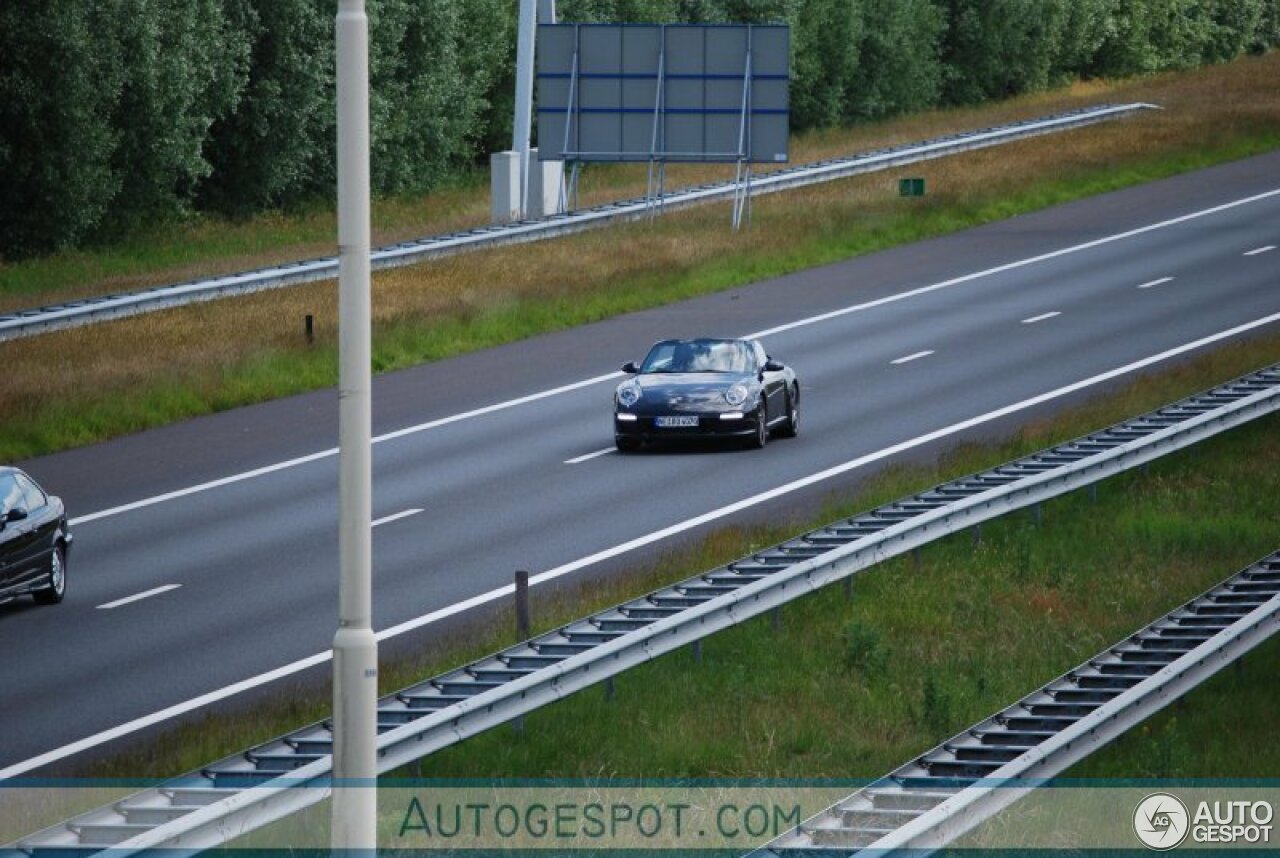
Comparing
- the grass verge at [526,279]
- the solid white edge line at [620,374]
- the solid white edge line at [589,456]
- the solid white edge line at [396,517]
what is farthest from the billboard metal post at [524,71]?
the solid white edge line at [396,517]

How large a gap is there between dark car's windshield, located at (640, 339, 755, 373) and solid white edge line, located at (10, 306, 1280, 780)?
2397 millimetres

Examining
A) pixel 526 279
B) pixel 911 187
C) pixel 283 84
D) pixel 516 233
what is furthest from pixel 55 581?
pixel 283 84

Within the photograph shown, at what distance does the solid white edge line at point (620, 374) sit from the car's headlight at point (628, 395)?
3.59 metres

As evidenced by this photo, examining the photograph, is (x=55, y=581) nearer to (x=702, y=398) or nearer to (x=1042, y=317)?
(x=702, y=398)

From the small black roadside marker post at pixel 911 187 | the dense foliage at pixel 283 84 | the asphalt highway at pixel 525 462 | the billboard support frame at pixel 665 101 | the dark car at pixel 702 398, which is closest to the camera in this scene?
the asphalt highway at pixel 525 462

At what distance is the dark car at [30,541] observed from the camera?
69.3ft

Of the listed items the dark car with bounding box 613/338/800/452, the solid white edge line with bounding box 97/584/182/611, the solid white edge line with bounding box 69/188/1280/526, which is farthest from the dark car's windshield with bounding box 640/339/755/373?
the solid white edge line with bounding box 97/584/182/611

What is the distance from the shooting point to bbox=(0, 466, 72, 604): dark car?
21125 millimetres

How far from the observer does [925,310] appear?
148 feet

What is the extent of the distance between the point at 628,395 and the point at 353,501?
800 inches

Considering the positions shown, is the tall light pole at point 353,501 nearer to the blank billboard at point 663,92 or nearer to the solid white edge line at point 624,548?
the solid white edge line at point 624,548

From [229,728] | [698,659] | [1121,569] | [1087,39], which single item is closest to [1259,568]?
[1121,569]

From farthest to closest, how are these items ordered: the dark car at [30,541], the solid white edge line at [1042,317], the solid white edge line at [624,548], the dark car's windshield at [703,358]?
the solid white edge line at [1042,317], the dark car's windshield at [703,358], the dark car at [30,541], the solid white edge line at [624,548]

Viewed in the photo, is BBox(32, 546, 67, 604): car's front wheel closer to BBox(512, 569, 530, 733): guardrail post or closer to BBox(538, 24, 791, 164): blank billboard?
BBox(512, 569, 530, 733): guardrail post
